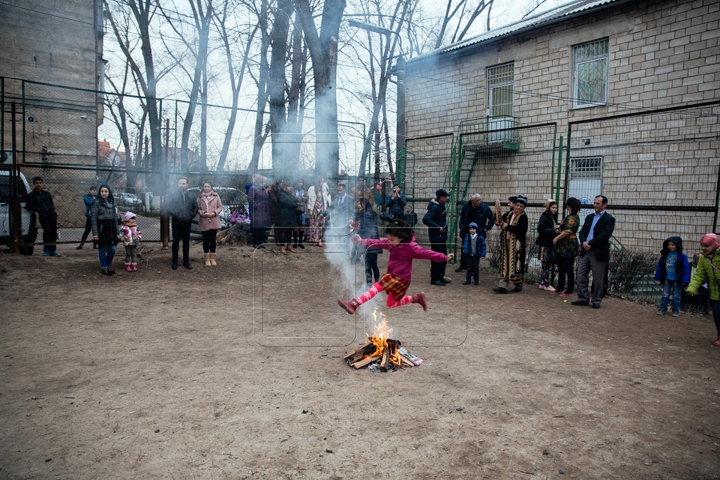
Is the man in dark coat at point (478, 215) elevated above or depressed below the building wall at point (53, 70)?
below

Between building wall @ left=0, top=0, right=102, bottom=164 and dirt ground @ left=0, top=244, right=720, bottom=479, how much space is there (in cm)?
612

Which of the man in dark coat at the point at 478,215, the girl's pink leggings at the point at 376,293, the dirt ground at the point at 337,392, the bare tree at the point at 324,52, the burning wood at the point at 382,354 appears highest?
the bare tree at the point at 324,52

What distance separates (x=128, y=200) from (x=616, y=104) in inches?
522

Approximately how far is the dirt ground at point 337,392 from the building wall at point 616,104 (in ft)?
10.1

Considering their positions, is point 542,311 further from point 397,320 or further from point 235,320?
point 235,320

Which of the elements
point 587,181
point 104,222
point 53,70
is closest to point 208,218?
point 104,222

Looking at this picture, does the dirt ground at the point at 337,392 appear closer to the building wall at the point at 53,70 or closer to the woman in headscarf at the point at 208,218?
the woman in headscarf at the point at 208,218

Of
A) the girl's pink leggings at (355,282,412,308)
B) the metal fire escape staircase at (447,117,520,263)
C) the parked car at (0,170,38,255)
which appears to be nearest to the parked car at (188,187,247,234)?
the parked car at (0,170,38,255)

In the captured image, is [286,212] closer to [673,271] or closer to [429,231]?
[429,231]

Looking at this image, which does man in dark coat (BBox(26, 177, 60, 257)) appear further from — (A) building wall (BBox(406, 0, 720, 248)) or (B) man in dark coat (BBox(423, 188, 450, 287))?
(A) building wall (BBox(406, 0, 720, 248))

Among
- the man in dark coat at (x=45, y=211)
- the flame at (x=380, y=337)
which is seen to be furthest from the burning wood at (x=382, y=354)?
the man in dark coat at (x=45, y=211)

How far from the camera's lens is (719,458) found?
3232mm

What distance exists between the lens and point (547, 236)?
29.6 feet

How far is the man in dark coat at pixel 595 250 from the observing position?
758 cm
